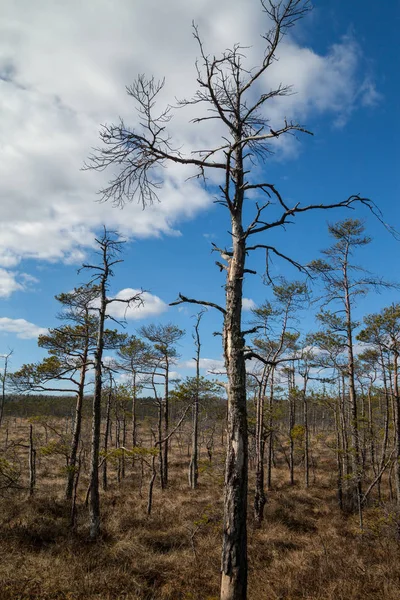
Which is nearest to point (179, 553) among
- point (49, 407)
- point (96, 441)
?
point (96, 441)

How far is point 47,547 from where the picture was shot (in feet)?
34.9

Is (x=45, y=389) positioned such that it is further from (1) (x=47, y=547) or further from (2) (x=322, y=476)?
(2) (x=322, y=476)

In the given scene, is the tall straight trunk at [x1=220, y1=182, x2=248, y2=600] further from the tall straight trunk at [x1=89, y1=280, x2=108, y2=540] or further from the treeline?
the treeline

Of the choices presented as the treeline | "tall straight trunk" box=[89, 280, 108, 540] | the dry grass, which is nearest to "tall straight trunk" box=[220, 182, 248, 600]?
the dry grass

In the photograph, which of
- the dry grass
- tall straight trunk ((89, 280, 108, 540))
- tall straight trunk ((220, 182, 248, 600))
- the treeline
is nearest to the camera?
tall straight trunk ((220, 182, 248, 600))

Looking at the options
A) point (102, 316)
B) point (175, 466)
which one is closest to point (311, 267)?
point (102, 316)

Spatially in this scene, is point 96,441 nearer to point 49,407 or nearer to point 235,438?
point 235,438

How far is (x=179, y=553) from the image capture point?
10859 millimetres

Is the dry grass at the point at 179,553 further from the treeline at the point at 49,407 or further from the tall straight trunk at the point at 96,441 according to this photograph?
the treeline at the point at 49,407

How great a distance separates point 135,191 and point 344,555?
11202 mm

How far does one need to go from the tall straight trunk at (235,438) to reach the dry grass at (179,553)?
3.78m

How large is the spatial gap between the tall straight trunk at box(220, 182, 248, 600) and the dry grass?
3.78 metres

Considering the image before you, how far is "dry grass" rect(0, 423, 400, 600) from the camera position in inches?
297

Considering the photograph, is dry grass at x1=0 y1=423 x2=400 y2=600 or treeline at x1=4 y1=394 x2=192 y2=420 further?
treeline at x1=4 y1=394 x2=192 y2=420
